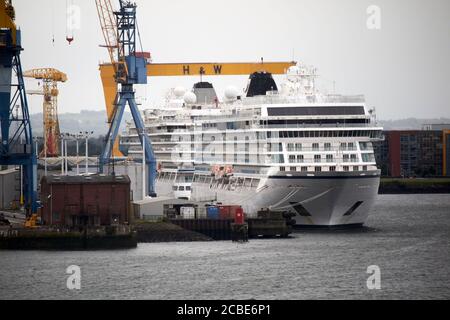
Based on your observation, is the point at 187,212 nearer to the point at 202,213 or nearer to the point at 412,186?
the point at 202,213

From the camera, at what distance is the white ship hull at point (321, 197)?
7612cm

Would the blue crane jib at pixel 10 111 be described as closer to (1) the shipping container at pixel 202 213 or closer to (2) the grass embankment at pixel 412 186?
(1) the shipping container at pixel 202 213

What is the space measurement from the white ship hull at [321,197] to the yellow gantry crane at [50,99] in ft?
178

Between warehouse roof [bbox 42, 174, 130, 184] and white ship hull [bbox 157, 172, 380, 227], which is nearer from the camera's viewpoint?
warehouse roof [bbox 42, 174, 130, 184]

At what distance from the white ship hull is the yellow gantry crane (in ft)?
178

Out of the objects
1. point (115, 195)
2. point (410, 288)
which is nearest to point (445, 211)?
point (115, 195)

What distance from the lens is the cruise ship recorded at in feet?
252

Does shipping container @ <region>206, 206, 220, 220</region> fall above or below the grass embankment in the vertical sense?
below

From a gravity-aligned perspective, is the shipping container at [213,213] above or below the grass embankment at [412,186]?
below

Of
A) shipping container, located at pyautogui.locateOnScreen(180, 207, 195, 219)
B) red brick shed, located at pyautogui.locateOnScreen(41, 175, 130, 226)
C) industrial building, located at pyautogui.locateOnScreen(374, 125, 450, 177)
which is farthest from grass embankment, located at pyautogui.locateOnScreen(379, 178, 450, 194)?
red brick shed, located at pyautogui.locateOnScreen(41, 175, 130, 226)

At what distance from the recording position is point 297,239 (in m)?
74.4

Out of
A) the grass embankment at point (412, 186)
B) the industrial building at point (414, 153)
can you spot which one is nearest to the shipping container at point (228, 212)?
the grass embankment at point (412, 186)

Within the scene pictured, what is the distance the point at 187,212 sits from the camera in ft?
253

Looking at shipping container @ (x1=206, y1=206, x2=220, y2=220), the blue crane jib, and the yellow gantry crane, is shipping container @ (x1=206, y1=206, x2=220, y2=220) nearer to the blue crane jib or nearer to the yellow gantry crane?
the blue crane jib
